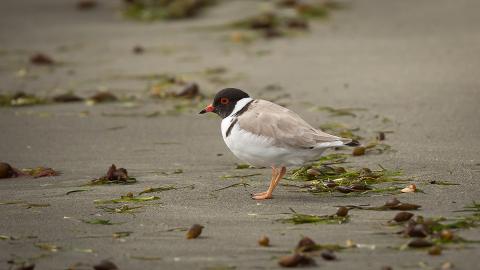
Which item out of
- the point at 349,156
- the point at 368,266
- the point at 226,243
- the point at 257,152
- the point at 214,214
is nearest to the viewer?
the point at 368,266

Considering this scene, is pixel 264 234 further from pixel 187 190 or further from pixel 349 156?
pixel 349 156

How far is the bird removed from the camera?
5816 millimetres

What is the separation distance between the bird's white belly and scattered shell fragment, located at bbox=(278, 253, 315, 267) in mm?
1563

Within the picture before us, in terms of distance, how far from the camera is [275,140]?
586cm

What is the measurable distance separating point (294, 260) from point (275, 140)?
1.64 m

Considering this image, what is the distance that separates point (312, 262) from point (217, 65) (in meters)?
5.96

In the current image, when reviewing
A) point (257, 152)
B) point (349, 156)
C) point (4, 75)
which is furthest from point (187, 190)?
point (4, 75)

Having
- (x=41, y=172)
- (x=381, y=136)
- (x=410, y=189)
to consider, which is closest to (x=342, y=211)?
(x=410, y=189)

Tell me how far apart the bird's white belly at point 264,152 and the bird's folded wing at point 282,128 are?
4 centimetres

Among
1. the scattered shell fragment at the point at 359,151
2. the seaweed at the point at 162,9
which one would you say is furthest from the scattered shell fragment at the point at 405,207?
the seaweed at the point at 162,9

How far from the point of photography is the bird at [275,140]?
19.1ft

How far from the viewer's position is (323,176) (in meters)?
6.30

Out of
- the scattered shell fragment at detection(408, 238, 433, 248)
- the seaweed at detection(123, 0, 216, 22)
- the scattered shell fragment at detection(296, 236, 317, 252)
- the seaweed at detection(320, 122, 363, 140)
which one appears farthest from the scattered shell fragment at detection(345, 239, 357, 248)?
the seaweed at detection(123, 0, 216, 22)

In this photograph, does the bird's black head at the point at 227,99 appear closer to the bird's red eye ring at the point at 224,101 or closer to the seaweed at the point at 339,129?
the bird's red eye ring at the point at 224,101
